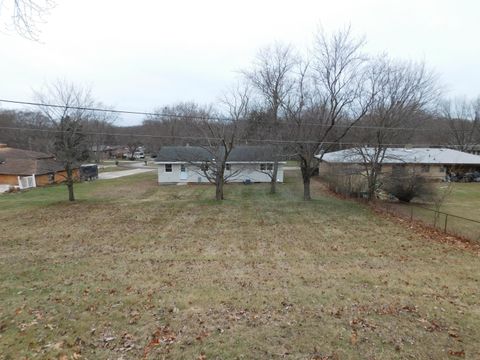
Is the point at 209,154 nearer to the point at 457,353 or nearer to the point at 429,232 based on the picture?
the point at 429,232

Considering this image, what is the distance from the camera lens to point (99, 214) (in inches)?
631

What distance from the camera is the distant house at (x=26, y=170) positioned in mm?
31328

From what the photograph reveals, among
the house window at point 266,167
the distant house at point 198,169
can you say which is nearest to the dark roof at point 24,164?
the distant house at point 198,169

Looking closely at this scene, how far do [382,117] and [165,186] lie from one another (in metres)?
20.6

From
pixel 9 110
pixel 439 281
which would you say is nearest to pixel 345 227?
pixel 439 281

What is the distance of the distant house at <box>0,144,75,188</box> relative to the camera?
31328 millimetres

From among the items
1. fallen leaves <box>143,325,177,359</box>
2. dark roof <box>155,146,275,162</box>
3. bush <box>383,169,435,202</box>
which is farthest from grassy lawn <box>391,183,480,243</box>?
dark roof <box>155,146,275,162</box>

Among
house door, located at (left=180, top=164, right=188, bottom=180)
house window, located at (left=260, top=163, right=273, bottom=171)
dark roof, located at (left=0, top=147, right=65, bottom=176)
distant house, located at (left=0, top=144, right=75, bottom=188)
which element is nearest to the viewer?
house door, located at (left=180, top=164, right=188, bottom=180)

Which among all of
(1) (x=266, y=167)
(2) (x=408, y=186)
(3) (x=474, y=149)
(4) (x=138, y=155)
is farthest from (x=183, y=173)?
(3) (x=474, y=149)

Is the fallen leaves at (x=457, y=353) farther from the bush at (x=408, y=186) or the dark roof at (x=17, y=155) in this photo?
the dark roof at (x=17, y=155)

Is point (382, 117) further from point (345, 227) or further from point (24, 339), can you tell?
point (24, 339)

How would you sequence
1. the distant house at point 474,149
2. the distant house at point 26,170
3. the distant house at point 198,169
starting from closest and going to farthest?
the distant house at point 198,169 < the distant house at point 26,170 < the distant house at point 474,149

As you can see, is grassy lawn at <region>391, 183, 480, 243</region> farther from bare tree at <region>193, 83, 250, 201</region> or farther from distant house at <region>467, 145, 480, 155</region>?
distant house at <region>467, 145, 480, 155</region>

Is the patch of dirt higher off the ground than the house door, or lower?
lower
